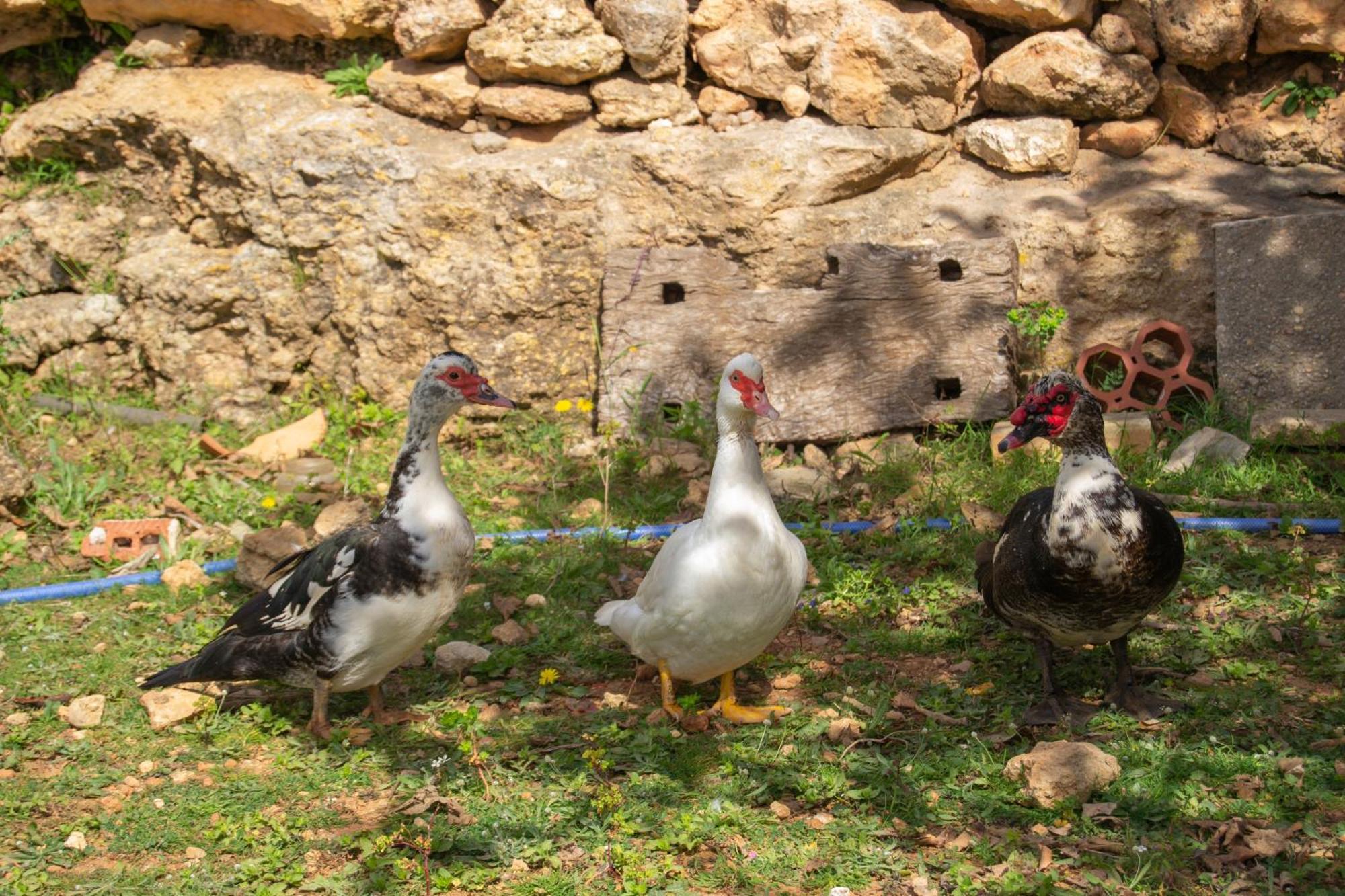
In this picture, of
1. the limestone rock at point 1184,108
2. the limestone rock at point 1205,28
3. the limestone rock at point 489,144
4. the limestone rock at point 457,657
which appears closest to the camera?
the limestone rock at point 457,657

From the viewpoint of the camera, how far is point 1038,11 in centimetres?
670

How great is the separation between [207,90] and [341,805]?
16.2 feet

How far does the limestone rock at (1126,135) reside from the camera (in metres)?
6.82

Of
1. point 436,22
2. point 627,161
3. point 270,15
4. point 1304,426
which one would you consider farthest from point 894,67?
point 270,15

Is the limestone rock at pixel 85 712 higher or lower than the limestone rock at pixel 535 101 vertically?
lower

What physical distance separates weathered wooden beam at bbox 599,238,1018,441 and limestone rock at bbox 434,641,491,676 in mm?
2073

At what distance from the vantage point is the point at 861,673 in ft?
15.2

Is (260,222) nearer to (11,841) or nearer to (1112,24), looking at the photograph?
(11,841)

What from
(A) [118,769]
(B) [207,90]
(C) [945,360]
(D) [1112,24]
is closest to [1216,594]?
(C) [945,360]

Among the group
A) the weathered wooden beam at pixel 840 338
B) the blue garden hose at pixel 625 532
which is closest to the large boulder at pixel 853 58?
the weathered wooden beam at pixel 840 338

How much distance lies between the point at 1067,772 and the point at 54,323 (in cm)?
622

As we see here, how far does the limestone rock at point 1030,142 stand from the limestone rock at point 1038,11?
1.61 ft

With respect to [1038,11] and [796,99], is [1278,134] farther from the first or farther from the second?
[796,99]

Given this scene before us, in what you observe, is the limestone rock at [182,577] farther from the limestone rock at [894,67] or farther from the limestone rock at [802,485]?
the limestone rock at [894,67]
